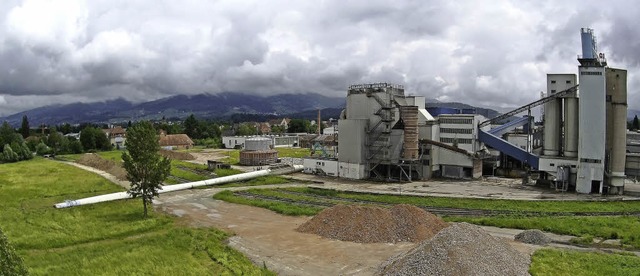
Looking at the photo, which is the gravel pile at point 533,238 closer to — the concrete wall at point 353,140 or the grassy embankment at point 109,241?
the grassy embankment at point 109,241

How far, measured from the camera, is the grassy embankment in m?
24.9

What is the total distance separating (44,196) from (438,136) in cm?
5369

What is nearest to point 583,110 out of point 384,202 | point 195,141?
point 384,202

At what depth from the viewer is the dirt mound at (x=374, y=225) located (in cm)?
3216

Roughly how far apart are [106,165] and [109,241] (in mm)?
53325

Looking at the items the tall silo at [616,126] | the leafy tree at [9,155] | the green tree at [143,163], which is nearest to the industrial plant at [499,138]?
the tall silo at [616,126]

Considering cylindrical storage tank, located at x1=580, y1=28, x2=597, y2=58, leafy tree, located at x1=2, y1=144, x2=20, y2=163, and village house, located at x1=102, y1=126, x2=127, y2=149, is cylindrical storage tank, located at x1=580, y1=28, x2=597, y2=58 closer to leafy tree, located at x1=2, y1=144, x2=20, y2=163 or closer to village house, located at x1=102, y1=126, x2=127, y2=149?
leafy tree, located at x1=2, y1=144, x2=20, y2=163

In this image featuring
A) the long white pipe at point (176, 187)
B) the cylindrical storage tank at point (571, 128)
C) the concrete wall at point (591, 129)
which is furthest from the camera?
the cylindrical storage tank at point (571, 128)

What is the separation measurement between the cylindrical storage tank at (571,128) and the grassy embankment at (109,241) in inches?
1766

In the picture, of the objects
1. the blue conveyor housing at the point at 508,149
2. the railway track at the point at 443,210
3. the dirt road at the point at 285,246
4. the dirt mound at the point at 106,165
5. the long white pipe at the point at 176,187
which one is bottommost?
the dirt road at the point at 285,246

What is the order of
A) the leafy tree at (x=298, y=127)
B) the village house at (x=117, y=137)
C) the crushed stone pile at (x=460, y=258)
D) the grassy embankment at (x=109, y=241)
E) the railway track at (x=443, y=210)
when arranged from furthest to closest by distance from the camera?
the leafy tree at (x=298, y=127)
the village house at (x=117, y=137)
the railway track at (x=443, y=210)
the grassy embankment at (x=109, y=241)
the crushed stone pile at (x=460, y=258)

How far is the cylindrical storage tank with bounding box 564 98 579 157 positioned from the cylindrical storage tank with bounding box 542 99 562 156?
6.79 ft

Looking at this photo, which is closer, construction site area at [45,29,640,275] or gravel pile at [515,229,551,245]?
construction site area at [45,29,640,275]

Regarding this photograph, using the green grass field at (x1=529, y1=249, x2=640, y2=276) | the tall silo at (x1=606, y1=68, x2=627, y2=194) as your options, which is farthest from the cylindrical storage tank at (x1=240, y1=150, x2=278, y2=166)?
the green grass field at (x1=529, y1=249, x2=640, y2=276)
